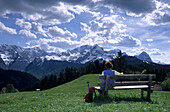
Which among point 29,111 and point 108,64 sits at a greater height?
point 108,64

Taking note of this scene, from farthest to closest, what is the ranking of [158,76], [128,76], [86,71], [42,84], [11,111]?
[86,71], [42,84], [158,76], [128,76], [11,111]

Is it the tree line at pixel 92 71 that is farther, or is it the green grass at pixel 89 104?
the tree line at pixel 92 71

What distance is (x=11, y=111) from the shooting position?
10.0m

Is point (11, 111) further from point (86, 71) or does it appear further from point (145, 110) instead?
point (86, 71)

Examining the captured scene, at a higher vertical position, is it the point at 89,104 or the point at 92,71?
the point at 89,104

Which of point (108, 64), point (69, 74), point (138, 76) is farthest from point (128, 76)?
point (69, 74)

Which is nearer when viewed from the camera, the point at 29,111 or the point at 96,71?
the point at 29,111

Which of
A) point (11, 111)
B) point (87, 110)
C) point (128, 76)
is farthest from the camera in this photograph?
point (128, 76)

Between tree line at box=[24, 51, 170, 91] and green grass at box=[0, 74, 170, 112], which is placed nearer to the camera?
green grass at box=[0, 74, 170, 112]

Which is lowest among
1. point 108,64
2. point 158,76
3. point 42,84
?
point 42,84

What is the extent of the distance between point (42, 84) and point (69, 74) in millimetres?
25500

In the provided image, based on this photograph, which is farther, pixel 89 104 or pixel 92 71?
pixel 92 71

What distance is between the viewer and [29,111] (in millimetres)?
9711

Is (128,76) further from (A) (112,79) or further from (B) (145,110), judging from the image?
(B) (145,110)
